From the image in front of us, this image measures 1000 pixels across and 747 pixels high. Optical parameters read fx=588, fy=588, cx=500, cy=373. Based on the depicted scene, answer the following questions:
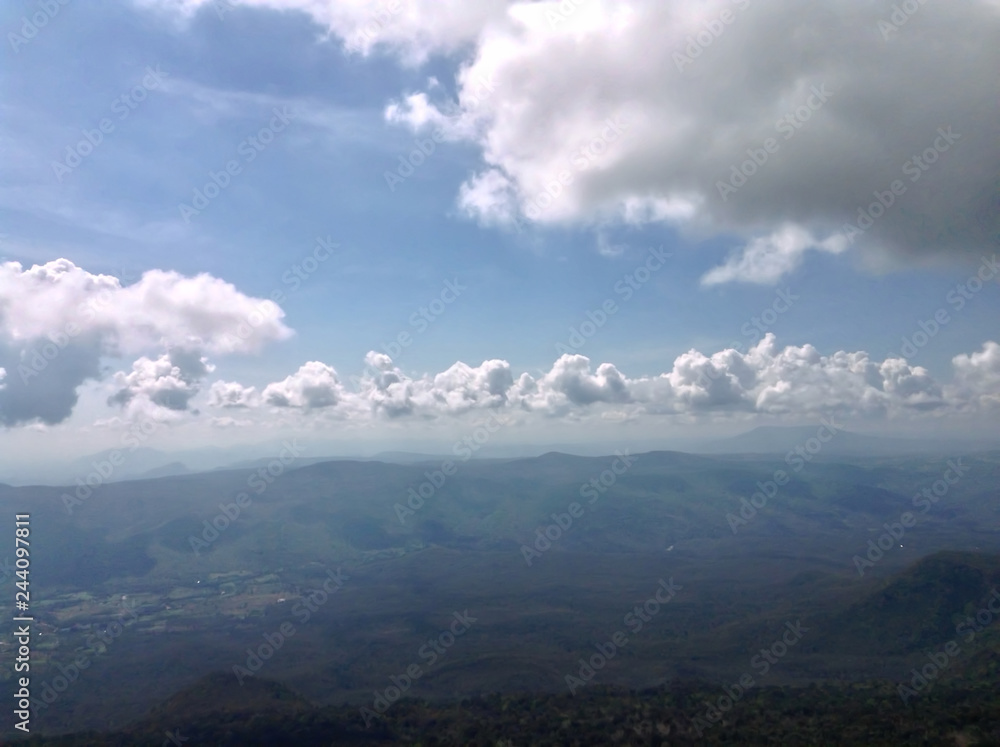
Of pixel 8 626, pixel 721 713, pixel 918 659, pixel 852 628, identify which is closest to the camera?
pixel 721 713

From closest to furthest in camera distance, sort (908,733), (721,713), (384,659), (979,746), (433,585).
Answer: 1. (979,746)
2. (908,733)
3. (721,713)
4. (384,659)
5. (433,585)

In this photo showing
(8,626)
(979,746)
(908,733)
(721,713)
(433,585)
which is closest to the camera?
Answer: (979,746)

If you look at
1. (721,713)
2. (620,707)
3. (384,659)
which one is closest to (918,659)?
(721,713)

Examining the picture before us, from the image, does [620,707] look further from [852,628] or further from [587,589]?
[587,589]

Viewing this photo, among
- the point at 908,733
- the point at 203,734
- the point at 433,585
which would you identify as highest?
the point at 908,733

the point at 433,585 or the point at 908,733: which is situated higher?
the point at 908,733

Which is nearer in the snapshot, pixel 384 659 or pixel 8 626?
pixel 384 659

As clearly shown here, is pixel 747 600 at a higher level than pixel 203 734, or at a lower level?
lower

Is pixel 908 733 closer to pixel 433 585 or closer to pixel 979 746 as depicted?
pixel 979 746

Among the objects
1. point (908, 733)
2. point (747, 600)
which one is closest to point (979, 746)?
point (908, 733)
